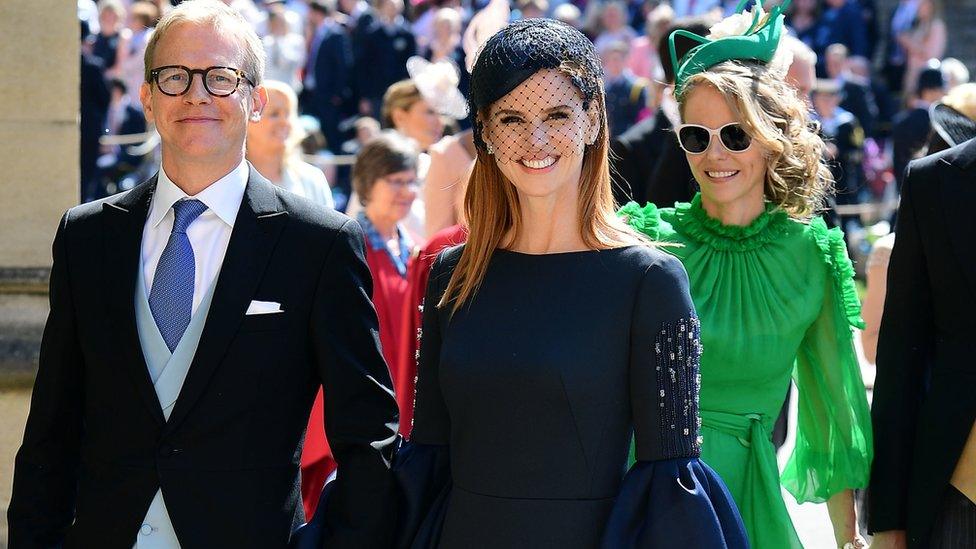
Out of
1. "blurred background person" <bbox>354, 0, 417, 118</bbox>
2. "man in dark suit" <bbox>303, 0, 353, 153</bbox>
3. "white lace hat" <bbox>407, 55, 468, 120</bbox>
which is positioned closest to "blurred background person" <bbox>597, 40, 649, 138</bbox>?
"blurred background person" <bbox>354, 0, 417, 118</bbox>

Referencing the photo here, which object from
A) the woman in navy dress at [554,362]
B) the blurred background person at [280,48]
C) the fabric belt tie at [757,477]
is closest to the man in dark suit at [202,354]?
the woman in navy dress at [554,362]

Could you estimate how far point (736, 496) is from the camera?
3.81 metres

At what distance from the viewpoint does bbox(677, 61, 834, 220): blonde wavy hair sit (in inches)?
158

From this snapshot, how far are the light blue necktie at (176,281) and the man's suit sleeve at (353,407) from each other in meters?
0.29

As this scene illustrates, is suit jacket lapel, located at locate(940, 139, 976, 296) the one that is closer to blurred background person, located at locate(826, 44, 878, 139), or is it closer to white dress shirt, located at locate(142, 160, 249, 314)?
white dress shirt, located at locate(142, 160, 249, 314)

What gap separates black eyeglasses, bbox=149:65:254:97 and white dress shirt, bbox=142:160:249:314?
185mm

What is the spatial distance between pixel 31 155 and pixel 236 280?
1.70 metres

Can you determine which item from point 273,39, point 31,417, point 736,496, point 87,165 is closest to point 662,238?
point 736,496

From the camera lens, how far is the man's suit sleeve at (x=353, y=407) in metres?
3.15

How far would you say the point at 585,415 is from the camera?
3039mm

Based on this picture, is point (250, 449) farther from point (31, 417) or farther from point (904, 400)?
point (904, 400)

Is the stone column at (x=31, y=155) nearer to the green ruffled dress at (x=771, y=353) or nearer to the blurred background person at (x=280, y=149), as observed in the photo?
the green ruffled dress at (x=771, y=353)

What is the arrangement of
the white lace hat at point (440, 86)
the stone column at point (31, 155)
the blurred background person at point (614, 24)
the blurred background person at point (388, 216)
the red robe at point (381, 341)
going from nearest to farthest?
1. the stone column at point (31, 155)
2. the red robe at point (381, 341)
3. the blurred background person at point (388, 216)
4. the white lace hat at point (440, 86)
5. the blurred background person at point (614, 24)

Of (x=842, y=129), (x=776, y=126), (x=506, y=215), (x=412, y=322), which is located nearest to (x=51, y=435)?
(x=506, y=215)
